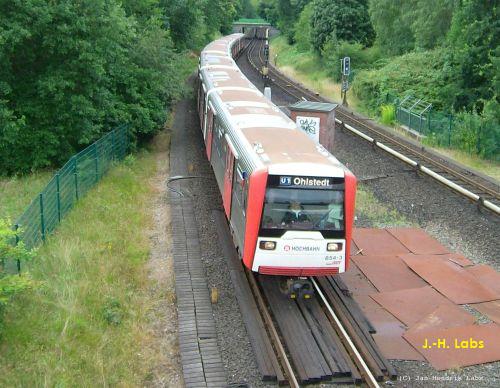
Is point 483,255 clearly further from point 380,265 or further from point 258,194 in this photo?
point 258,194

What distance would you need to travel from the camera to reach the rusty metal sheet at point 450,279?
11164 mm

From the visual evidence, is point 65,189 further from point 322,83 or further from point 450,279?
point 322,83

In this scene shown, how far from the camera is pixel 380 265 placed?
41.2 ft

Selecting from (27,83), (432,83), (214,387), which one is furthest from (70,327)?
(432,83)

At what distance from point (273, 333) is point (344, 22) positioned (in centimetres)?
4270

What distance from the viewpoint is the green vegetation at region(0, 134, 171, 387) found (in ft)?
28.1

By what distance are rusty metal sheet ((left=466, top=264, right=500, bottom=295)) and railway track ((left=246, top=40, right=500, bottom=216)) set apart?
3298mm

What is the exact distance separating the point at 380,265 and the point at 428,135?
14.3 metres

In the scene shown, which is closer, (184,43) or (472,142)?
(472,142)

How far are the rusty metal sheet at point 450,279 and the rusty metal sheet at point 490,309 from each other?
0.36 feet

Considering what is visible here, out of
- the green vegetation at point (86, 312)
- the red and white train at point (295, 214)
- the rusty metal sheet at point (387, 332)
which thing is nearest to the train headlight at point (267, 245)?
the red and white train at point (295, 214)

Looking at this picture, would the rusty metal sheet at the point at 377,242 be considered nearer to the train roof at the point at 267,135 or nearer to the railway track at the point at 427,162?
the train roof at the point at 267,135

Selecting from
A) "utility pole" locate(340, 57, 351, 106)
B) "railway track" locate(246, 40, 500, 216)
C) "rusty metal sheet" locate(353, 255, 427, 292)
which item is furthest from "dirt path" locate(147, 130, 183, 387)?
"utility pole" locate(340, 57, 351, 106)

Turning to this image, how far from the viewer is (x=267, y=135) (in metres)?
12.5
